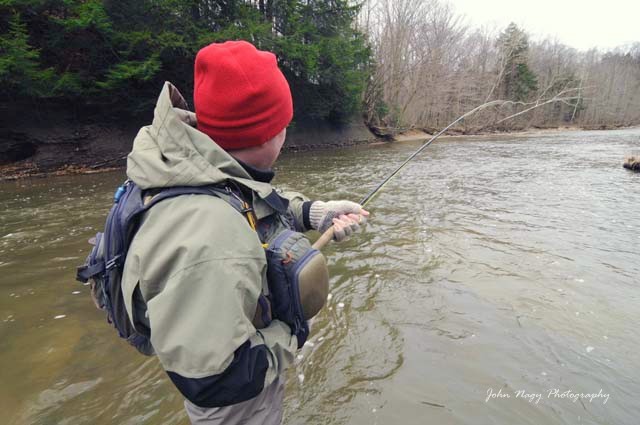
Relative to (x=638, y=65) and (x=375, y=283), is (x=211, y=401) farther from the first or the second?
(x=638, y=65)

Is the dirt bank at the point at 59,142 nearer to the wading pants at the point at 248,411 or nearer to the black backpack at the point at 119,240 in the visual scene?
the black backpack at the point at 119,240

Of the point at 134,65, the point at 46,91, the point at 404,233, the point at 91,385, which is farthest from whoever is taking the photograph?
the point at 134,65

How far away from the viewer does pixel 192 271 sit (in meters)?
1.03

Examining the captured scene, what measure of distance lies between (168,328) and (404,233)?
5.59 meters

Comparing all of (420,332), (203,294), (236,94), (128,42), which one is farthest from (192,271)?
(128,42)

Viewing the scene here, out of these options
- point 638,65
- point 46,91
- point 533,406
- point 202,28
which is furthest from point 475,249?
point 638,65

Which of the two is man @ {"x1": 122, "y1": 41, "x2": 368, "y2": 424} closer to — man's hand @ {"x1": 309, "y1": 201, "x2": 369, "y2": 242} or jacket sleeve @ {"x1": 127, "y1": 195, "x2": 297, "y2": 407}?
jacket sleeve @ {"x1": 127, "y1": 195, "x2": 297, "y2": 407}

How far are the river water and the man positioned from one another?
1484 mm

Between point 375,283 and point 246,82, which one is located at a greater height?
point 246,82

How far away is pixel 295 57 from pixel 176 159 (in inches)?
861

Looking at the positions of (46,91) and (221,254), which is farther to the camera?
(46,91)

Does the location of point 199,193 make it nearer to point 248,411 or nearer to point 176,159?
point 176,159

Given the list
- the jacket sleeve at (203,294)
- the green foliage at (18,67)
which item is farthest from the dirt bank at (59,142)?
the jacket sleeve at (203,294)

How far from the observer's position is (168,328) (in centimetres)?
104
